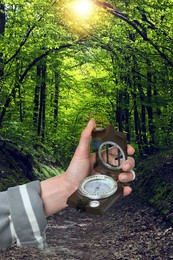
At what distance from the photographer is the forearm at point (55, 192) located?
5.02ft

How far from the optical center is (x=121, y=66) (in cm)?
1756

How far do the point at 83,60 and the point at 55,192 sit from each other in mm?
17421

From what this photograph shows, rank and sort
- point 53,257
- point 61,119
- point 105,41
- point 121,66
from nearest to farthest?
point 53,257 < point 105,41 < point 121,66 < point 61,119

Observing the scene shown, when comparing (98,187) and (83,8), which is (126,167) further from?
(83,8)

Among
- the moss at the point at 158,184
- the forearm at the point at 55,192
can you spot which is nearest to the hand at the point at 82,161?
the forearm at the point at 55,192

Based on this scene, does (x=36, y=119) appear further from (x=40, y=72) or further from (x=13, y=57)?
(x=13, y=57)

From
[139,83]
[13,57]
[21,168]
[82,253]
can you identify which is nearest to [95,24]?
[139,83]

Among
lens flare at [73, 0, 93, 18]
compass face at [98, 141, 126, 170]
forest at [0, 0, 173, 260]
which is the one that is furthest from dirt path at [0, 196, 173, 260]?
lens flare at [73, 0, 93, 18]

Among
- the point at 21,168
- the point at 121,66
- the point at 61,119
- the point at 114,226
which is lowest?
the point at 114,226

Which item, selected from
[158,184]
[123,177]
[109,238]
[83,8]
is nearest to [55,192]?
[123,177]

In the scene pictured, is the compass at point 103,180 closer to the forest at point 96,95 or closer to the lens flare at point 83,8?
the forest at point 96,95

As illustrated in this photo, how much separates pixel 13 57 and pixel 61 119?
11128mm

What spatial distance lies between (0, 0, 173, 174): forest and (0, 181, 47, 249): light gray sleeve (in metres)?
9.72

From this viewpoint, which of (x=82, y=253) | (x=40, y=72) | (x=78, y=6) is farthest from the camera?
(x=40, y=72)
